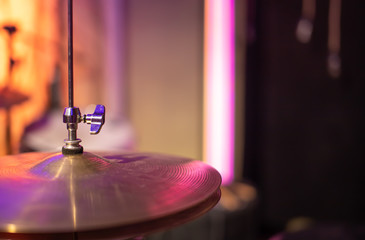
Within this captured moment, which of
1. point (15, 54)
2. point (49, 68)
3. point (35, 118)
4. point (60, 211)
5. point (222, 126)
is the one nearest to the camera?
point (60, 211)

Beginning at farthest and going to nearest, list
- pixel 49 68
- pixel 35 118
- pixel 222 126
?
pixel 222 126, pixel 49 68, pixel 35 118

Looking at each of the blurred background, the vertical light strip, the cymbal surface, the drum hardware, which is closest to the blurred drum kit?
the cymbal surface

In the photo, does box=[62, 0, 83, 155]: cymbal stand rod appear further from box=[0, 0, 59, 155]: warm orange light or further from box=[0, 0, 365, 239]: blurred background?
box=[0, 0, 365, 239]: blurred background

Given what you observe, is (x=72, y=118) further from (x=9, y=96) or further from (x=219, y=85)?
(x=219, y=85)

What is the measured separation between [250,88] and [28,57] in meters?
1.34

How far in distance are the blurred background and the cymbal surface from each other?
1287mm

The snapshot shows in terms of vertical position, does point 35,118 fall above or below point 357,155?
above

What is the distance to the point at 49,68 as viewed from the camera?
1723mm

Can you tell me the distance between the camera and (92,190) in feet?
1.54

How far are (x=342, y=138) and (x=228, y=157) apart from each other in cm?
71

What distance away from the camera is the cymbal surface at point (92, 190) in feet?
1.27

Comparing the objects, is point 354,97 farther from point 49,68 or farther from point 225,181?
point 49,68

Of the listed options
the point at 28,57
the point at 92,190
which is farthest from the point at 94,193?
the point at 28,57

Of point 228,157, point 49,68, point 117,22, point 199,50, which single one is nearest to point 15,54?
point 49,68
